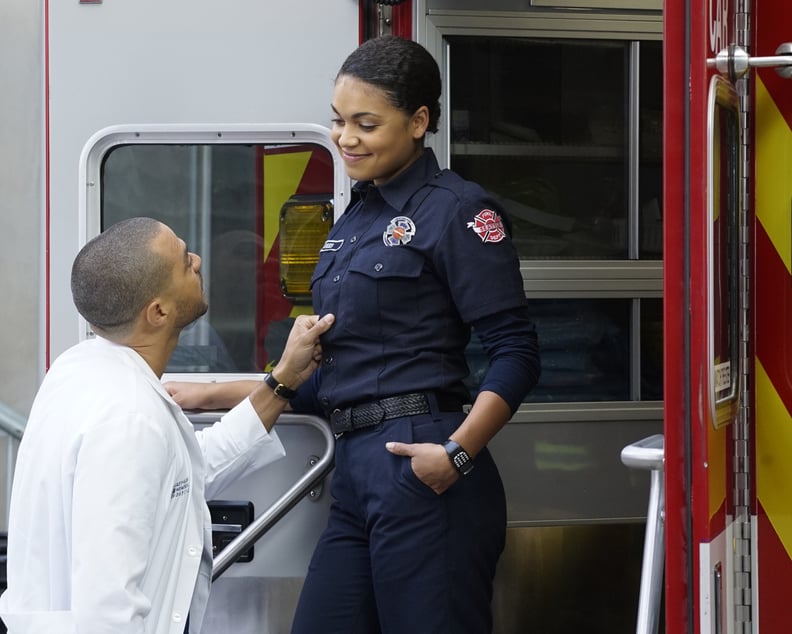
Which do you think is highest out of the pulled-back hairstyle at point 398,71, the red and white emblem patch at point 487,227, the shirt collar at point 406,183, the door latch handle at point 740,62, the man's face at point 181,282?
the pulled-back hairstyle at point 398,71

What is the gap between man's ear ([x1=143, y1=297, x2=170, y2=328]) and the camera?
6.51 feet

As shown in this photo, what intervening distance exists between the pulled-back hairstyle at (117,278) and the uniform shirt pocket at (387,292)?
1.51 feet

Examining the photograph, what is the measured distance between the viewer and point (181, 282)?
2.02 meters

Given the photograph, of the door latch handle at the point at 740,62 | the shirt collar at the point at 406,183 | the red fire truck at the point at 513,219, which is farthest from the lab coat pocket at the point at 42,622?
the door latch handle at the point at 740,62

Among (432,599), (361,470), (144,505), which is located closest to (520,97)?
(361,470)

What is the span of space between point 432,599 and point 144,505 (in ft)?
2.15

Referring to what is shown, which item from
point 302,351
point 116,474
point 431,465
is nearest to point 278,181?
point 302,351

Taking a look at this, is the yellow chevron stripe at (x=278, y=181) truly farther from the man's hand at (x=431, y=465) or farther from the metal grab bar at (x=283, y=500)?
the man's hand at (x=431, y=465)

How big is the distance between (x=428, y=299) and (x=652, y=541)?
25.4 inches

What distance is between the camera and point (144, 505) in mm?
1811

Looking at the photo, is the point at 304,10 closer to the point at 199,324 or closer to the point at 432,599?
the point at 199,324

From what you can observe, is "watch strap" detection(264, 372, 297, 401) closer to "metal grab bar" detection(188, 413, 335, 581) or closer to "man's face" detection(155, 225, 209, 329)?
"metal grab bar" detection(188, 413, 335, 581)

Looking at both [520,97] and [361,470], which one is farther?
[520,97]

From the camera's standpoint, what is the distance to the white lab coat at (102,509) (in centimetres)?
175
